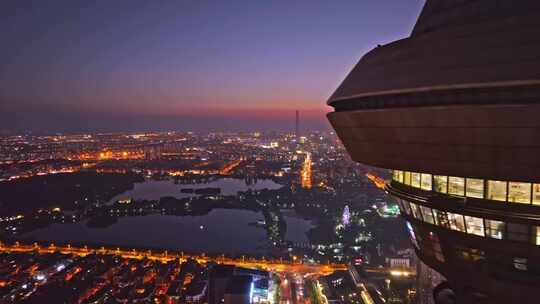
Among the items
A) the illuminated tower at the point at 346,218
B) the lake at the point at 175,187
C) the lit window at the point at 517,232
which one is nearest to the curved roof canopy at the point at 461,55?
the lit window at the point at 517,232

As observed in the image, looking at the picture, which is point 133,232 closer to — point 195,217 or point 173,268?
point 195,217

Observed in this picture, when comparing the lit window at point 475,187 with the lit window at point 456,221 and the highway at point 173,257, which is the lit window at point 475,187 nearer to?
the lit window at point 456,221

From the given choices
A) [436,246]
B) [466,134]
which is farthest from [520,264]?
[466,134]

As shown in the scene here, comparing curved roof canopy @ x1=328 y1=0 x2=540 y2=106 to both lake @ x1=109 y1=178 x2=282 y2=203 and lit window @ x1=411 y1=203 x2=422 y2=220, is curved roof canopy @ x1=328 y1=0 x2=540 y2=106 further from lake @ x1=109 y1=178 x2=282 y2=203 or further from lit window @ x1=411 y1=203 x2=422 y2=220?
lake @ x1=109 y1=178 x2=282 y2=203

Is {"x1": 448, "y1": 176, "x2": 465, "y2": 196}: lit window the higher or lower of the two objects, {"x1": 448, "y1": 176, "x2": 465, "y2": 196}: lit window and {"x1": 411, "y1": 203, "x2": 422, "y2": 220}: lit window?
the higher

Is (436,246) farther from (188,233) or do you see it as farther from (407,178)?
(188,233)

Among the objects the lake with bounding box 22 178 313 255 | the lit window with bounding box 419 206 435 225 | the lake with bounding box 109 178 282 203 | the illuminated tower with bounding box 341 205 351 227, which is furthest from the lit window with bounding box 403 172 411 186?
the lake with bounding box 109 178 282 203
